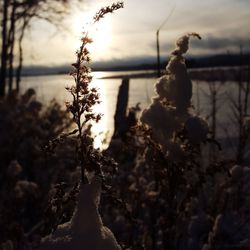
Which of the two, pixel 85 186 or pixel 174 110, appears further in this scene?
pixel 174 110

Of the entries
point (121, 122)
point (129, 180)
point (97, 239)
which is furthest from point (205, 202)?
point (97, 239)

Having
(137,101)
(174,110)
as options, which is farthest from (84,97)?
→ (137,101)

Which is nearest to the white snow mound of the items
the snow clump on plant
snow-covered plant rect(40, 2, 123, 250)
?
snow-covered plant rect(40, 2, 123, 250)

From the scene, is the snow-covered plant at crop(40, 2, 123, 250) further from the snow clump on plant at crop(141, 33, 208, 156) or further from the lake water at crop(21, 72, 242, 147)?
the snow clump on plant at crop(141, 33, 208, 156)

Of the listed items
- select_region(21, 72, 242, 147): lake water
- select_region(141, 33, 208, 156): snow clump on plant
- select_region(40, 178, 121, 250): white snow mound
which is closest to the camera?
select_region(40, 178, 121, 250): white snow mound

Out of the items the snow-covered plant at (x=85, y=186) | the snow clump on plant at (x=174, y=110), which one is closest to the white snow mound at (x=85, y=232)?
the snow-covered plant at (x=85, y=186)

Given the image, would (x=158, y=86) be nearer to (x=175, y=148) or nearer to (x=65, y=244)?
(x=175, y=148)

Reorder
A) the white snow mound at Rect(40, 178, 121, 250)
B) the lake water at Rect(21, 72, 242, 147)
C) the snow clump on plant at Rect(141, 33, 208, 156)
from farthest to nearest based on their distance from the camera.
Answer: the snow clump on plant at Rect(141, 33, 208, 156) → the lake water at Rect(21, 72, 242, 147) → the white snow mound at Rect(40, 178, 121, 250)

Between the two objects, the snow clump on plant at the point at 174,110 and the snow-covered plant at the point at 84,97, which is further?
the snow clump on plant at the point at 174,110

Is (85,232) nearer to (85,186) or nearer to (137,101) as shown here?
(85,186)

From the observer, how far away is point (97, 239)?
170 centimetres

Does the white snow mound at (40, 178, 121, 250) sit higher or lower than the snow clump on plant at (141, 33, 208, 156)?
lower

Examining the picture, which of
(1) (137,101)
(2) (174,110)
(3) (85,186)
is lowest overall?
(1) (137,101)

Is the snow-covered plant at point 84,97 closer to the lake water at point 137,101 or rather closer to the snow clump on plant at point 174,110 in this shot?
the lake water at point 137,101
